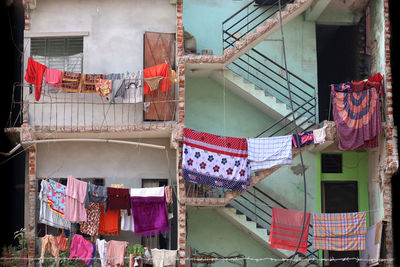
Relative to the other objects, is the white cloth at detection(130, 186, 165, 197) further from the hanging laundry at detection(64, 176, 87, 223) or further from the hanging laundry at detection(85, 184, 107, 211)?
the hanging laundry at detection(64, 176, 87, 223)

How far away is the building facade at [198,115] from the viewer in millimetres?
24469

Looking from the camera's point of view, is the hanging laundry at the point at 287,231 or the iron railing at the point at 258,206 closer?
the hanging laundry at the point at 287,231

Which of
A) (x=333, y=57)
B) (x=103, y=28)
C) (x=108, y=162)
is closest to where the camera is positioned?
(x=108, y=162)

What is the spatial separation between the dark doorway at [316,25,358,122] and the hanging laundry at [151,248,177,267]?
8.96 metres

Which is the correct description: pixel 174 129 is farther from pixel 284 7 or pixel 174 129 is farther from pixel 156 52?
pixel 284 7

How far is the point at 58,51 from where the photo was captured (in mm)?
25594

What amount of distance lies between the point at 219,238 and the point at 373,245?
5.18m

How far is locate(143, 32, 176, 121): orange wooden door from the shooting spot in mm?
24844

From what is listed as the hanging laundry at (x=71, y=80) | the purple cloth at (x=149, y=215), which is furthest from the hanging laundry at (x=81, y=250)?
the hanging laundry at (x=71, y=80)

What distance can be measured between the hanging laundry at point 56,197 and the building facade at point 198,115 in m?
0.82

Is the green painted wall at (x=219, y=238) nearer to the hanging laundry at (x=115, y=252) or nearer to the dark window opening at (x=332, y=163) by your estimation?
the hanging laundry at (x=115, y=252)

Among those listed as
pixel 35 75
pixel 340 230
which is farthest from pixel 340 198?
pixel 35 75

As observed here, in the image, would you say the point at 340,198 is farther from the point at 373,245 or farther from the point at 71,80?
the point at 71,80

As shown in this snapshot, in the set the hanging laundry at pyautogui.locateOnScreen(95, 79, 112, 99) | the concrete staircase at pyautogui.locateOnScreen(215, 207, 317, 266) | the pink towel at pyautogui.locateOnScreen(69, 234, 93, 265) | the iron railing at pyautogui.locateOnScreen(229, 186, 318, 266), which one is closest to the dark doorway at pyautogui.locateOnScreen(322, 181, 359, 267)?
the iron railing at pyautogui.locateOnScreen(229, 186, 318, 266)
